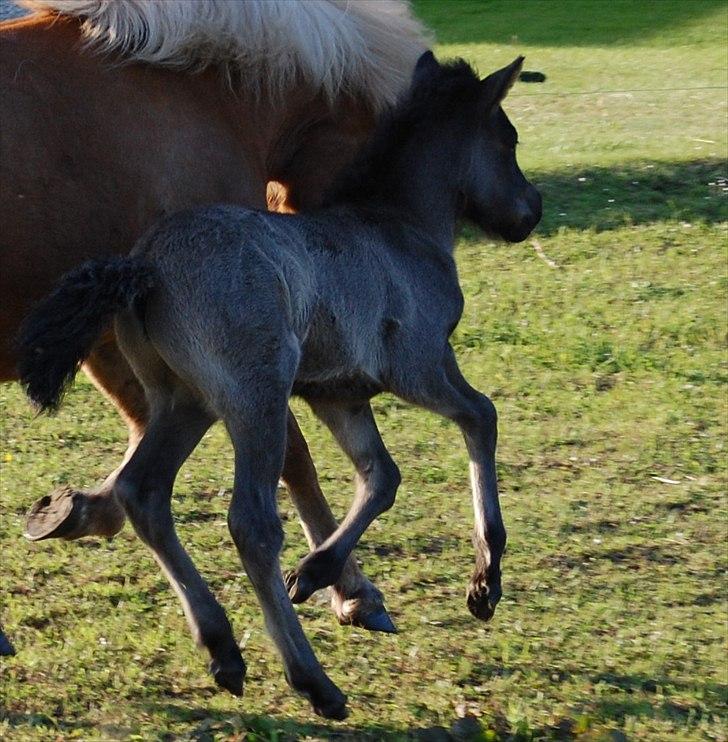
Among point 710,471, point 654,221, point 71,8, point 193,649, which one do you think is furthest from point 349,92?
point 654,221

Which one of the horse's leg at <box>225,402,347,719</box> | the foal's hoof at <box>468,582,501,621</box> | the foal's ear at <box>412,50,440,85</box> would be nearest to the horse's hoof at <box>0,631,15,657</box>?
the horse's leg at <box>225,402,347,719</box>

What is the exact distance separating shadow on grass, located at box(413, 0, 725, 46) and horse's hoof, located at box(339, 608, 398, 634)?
14.1 m

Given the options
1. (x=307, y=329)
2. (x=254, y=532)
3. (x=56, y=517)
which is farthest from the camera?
(x=56, y=517)

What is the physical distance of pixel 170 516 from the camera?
3.86 meters

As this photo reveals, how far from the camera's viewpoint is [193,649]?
439cm

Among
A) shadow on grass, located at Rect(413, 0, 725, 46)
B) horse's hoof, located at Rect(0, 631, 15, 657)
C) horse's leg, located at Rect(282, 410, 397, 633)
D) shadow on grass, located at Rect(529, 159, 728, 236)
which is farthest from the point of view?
shadow on grass, located at Rect(413, 0, 725, 46)

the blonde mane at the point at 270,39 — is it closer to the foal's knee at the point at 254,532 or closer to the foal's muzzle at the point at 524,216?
the foal's muzzle at the point at 524,216

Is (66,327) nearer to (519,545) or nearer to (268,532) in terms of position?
(268,532)

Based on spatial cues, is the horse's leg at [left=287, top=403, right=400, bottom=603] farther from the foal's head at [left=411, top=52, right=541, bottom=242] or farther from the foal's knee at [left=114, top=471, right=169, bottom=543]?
the foal's head at [left=411, top=52, right=541, bottom=242]

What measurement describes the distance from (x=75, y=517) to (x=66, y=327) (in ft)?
4.18

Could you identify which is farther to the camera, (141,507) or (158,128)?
(158,128)

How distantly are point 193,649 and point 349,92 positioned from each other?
1892 millimetres

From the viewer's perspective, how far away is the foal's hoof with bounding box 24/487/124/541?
4.48 m

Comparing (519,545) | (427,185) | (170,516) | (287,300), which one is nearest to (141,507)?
(170,516)
